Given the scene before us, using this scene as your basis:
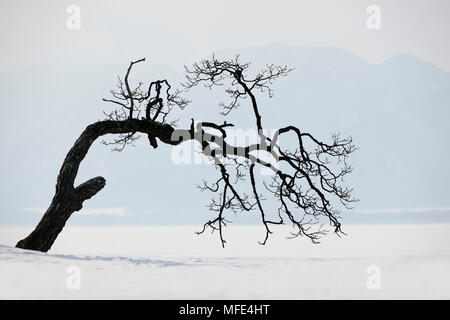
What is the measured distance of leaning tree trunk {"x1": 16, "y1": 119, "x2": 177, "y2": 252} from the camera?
23.5 ft

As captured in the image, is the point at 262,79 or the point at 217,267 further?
the point at 262,79

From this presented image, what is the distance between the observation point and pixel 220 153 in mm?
7680

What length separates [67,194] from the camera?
7.28 m

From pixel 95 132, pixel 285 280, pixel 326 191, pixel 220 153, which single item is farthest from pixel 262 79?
pixel 285 280

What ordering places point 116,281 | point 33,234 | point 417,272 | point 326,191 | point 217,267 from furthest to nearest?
1. point 326,191
2. point 33,234
3. point 217,267
4. point 417,272
5. point 116,281

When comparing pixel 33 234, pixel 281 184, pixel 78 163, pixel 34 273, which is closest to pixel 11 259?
pixel 34 273

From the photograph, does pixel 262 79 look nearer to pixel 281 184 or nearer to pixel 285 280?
pixel 281 184

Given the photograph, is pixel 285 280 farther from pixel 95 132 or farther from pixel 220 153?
pixel 95 132

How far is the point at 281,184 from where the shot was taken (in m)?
7.64

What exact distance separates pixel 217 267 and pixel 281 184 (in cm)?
185

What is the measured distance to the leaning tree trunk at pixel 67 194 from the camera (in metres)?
7.17

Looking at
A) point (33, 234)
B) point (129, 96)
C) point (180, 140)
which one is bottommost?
point (33, 234)

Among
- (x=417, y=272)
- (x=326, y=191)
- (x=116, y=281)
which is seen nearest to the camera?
(x=116, y=281)

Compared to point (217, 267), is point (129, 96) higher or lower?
higher
